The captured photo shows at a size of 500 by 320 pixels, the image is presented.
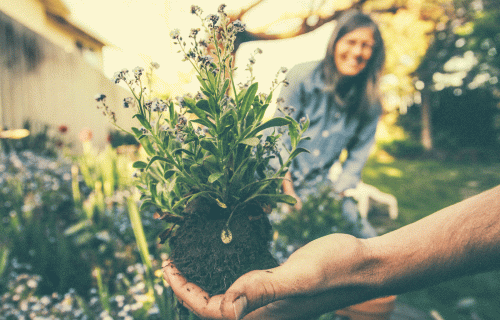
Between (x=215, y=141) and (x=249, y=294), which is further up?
(x=215, y=141)

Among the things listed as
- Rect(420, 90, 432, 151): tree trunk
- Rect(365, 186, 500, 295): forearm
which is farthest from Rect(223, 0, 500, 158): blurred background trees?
Rect(365, 186, 500, 295): forearm

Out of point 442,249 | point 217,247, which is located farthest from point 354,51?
point 217,247

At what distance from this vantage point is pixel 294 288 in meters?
0.77

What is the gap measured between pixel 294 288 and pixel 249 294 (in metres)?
0.15

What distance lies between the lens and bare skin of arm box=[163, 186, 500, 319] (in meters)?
0.82

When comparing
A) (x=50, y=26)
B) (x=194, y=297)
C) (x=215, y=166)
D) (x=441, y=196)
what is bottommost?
(x=441, y=196)

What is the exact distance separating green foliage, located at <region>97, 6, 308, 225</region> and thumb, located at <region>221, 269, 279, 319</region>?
0.22 m

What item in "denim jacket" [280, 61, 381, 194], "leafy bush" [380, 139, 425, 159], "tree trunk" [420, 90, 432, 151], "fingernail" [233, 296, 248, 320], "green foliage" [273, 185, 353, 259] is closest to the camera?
"fingernail" [233, 296, 248, 320]

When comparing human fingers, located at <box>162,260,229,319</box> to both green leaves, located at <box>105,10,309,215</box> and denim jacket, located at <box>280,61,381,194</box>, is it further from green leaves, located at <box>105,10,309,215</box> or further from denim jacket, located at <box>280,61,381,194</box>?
denim jacket, located at <box>280,61,381,194</box>

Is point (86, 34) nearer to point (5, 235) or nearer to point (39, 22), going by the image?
point (39, 22)

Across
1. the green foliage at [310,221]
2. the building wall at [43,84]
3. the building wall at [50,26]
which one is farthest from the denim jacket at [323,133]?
the building wall at [50,26]

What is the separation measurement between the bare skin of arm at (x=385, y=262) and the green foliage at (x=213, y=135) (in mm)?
221

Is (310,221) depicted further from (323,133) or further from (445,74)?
(445,74)

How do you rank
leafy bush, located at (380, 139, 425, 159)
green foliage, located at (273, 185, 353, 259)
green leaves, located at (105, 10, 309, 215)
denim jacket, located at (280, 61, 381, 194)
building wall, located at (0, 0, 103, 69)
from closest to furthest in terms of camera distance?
green leaves, located at (105, 10, 309, 215) → green foliage, located at (273, 185, 353, 259) → denim jacket, located at (280, 61, 381, 194) → building wall, located at (0, 0, 103, 69) → leafy bush, located at (380, 139, 425, 159)
